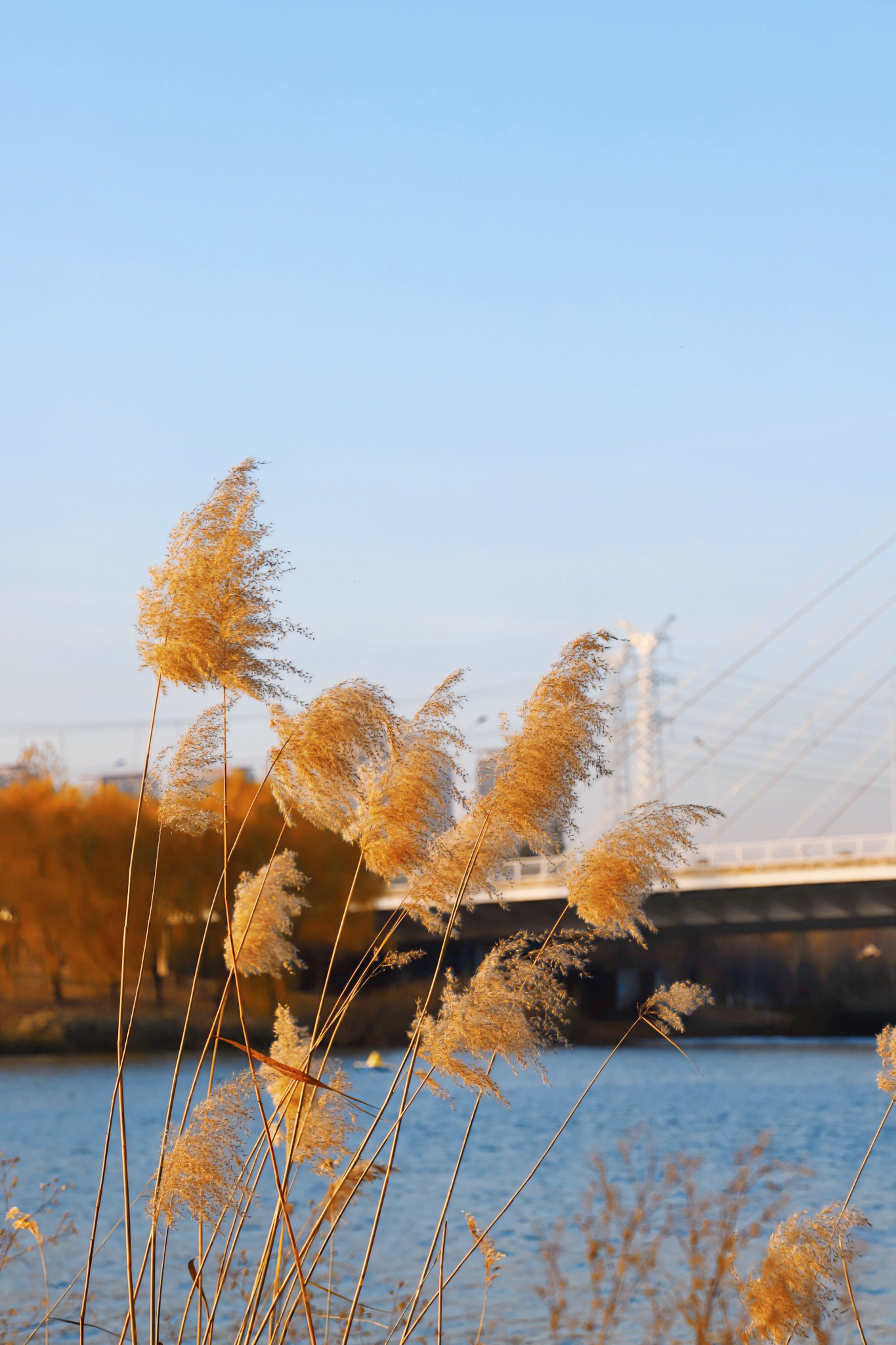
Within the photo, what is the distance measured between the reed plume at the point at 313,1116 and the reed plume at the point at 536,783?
0.62 meters

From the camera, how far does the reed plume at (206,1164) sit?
355cm

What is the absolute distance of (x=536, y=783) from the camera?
4.06 meters

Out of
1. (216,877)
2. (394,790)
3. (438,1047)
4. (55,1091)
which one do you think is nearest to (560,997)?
(438,1047)

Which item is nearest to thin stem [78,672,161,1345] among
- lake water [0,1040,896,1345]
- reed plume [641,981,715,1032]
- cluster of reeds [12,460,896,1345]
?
cluster of reeds [12,460,896,1345]

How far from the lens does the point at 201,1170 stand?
354cm

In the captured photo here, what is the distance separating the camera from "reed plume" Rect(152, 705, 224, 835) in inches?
162

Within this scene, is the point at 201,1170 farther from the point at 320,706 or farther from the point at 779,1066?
the point at 779,1066

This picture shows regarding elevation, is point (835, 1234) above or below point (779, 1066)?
above

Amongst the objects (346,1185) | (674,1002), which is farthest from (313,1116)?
(674,1002)

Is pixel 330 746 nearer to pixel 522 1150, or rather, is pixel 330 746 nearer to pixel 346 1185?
pixel 346 1185

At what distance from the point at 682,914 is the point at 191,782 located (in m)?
39.0

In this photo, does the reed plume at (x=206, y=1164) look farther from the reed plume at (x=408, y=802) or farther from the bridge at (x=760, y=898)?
the bridge at (x=760, y=898)

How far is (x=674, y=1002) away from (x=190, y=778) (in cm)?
164

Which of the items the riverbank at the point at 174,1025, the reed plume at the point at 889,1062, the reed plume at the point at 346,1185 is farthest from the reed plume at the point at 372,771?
the riverbank at the point at 174,1025
